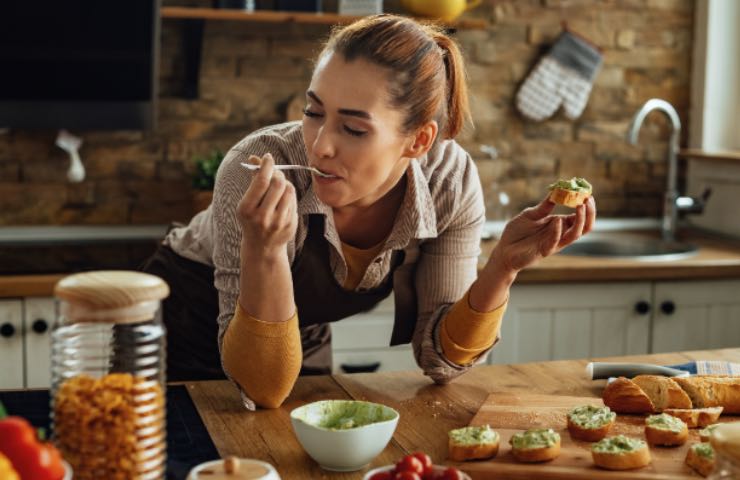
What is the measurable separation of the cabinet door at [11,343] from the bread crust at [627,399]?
173 cm

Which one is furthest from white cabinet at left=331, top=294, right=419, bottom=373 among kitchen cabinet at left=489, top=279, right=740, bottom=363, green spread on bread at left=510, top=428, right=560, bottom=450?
green spread on bread at left=510, top=428, right=560, bottom=450

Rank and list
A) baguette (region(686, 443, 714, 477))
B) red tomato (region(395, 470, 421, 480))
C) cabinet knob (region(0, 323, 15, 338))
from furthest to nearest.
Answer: cabinet knob (region(0, 323, 15, 338)) → baguette (region(686, 443, 714, 477)) → red tomato (region(395, 470, 421, 480))

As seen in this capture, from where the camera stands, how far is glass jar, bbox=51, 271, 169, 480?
1110mm

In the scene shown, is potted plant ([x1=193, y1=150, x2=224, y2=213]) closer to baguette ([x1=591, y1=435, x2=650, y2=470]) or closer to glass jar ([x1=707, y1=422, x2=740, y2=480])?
baguette ([x1=591, y1=435, x2=650, y2=470])

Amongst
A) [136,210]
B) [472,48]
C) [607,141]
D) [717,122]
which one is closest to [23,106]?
[136,210]

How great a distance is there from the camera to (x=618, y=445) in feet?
4.61

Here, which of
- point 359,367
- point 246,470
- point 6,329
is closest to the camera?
point 246,470

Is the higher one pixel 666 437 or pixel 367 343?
pixel 666 437

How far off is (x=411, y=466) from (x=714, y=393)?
646mm

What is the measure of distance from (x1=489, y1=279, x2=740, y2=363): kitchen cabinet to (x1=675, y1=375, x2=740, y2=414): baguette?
138 centimetres

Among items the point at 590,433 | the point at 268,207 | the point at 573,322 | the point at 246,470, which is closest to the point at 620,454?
the point at 590,433

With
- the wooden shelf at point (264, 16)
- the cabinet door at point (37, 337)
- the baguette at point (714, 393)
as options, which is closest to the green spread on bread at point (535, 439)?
the baguette at point (714, 393)

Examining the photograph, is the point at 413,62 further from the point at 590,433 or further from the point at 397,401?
the point at 590,433

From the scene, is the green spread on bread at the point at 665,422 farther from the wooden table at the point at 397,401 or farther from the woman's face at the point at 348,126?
the woman's face at the point at 348,126
